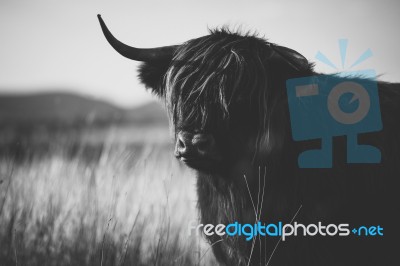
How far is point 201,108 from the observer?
264 centimetres

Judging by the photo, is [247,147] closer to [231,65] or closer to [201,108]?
[201,108]

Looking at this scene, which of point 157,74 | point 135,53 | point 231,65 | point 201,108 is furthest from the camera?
point 157,74

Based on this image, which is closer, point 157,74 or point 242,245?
point 242,245

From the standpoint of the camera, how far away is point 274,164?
9.11ft

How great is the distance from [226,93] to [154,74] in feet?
2.79

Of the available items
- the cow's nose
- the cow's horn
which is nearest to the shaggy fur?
the cow's nose

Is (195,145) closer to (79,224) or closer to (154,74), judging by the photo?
(154,74)

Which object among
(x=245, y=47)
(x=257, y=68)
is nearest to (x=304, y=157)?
(x=257, y=68)

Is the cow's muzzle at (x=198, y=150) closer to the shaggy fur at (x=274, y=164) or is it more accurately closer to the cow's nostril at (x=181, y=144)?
the cow's nostril at (x=181, y=144)

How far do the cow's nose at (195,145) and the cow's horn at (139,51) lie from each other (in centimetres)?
93

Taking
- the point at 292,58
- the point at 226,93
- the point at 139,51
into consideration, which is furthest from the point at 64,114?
the point at 292,58

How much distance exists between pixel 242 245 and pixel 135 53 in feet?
5.71

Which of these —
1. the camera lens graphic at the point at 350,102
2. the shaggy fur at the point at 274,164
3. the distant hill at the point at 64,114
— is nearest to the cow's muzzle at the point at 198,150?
the shaggy fur at the point at 274,164

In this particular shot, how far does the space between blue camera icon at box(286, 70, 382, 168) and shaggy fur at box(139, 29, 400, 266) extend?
2.1 inches
